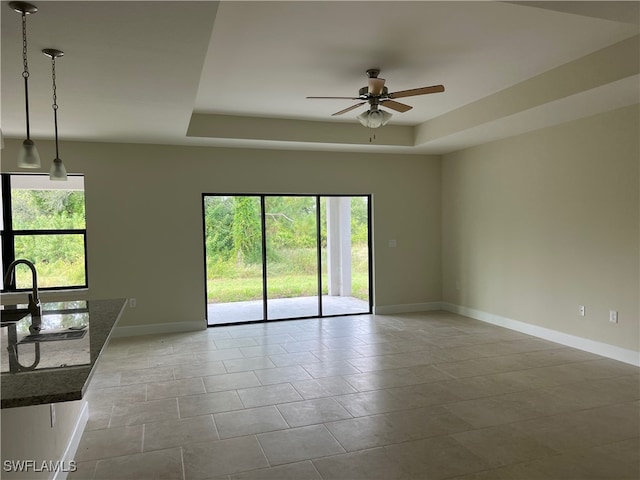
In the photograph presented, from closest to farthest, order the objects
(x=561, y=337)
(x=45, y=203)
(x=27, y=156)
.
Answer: (x=27, y=156)
(x=561, y=337)
(x=45, y=203)

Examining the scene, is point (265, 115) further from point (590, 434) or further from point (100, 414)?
point (590, 434)

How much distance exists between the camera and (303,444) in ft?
9.89

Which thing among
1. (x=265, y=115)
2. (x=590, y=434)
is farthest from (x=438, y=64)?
(x=590, y=434)

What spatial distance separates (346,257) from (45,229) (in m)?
4.17

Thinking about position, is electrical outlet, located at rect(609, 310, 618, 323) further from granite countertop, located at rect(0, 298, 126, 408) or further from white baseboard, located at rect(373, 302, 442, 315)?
granite countertop, located at rect(0, 298, 126, 408)

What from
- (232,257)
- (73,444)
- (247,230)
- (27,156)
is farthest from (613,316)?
(27,156)

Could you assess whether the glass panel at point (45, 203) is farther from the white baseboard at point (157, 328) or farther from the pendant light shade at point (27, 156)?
the pendant light shade at point (27, 156)

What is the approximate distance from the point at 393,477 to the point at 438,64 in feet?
10.8

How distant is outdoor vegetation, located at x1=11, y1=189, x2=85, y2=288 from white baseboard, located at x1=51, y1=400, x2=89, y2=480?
2820 mm

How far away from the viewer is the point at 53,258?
572cm

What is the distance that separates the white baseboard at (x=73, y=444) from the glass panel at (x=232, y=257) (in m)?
3.14

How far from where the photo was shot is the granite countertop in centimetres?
146

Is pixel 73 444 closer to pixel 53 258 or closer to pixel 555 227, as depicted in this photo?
pixel 53 258

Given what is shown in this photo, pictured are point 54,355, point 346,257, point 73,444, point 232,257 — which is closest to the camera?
point 54,355
